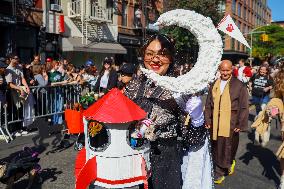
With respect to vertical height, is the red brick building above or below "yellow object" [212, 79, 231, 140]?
above

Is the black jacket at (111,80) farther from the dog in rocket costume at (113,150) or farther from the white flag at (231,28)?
the dog in rocket costume at (113,150)

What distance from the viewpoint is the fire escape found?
2112 cm

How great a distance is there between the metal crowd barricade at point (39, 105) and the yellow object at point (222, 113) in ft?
14.0

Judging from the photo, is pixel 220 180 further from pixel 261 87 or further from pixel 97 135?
pixel 261 87

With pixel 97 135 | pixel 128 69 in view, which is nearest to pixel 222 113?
pixel 128 69

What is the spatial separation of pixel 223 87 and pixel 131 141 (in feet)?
11.3

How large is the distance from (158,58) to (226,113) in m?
3.06

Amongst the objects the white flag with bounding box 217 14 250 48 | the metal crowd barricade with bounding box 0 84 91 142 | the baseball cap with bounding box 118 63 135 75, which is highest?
the white flag with bounding box 217 14 250 48

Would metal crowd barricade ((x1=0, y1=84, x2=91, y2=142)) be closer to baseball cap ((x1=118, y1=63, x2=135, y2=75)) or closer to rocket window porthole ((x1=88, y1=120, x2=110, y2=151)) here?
baseball cap ((x1=118, y1=63, x2=135, y2=75))

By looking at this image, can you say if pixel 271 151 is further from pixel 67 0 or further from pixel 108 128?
pixel 67 0

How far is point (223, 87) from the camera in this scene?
5594mm

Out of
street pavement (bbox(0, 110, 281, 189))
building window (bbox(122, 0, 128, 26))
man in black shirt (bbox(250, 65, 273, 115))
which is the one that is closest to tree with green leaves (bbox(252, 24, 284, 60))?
building window (bbox(122, 0, 128, 26))

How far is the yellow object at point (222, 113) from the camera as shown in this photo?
5.51 meters

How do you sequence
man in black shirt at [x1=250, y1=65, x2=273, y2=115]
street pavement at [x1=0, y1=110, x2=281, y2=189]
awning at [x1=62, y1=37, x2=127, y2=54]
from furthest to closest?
awning at [x1=62, y1=37, x2=127, y2=54]
man in black shirt at [x1=250, y1=65, x2=273, y2=115]
street pavement at [x1=0, y1=110, x2=281, y2=189]
